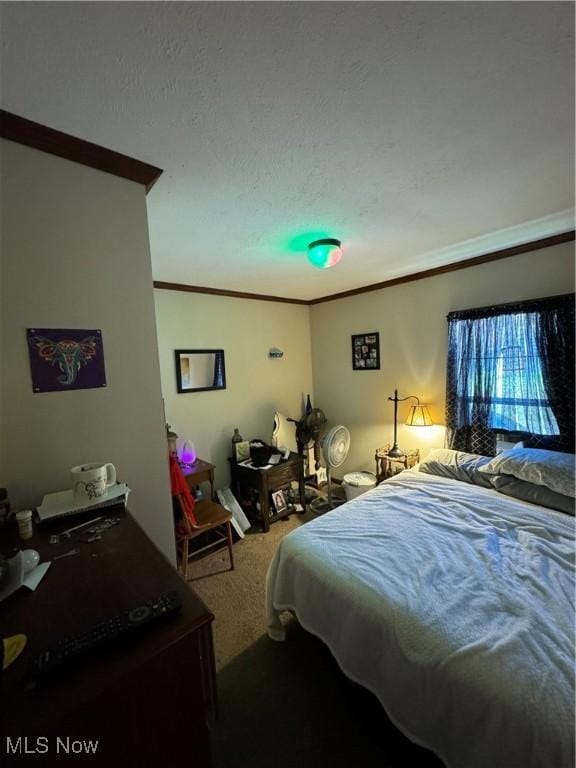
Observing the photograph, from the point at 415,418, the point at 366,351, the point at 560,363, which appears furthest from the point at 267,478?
the point at 560,363

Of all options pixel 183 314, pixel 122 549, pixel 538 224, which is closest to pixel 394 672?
pixel 122 549

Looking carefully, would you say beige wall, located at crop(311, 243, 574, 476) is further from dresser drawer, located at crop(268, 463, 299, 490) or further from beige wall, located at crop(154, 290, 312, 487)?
dresser drawer, located at crop(268, 463, 299, 490)

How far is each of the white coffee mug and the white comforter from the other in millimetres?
1042

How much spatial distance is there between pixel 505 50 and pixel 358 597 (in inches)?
77.7

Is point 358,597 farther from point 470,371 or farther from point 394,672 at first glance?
point 470,371

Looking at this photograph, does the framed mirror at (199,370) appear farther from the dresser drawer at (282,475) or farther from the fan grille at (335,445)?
the fan grille at (335,445)

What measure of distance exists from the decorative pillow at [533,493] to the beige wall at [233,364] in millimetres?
2324

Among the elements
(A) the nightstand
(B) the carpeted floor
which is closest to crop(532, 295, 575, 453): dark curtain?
(A) the nightstand

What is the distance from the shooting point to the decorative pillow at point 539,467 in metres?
1.91

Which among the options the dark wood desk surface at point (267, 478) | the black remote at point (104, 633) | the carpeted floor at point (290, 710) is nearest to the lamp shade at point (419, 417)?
the dark wood desk surface at point (267, 478)

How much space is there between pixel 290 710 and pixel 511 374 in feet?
8.47

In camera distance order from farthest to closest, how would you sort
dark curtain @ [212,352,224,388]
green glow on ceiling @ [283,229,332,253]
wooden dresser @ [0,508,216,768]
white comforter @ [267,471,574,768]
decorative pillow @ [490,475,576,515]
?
dark curtain @ [212,352,224,388], green glow on ceiling @ [283,229,332,253], decorative pillow @ [490,475,576,515], white comforter @ [267,471,574,768], wooden dresser @ [0,508,216,768]

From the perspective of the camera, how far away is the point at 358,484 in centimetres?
311

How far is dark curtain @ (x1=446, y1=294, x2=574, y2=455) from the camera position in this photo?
2.15 meters
